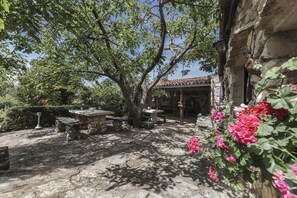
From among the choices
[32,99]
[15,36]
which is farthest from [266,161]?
[32,99]

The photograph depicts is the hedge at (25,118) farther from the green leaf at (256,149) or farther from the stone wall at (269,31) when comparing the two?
the green leaf at (256,149)

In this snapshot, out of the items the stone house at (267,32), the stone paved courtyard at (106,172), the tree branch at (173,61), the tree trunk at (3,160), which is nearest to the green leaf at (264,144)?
the stone house at (267,32)

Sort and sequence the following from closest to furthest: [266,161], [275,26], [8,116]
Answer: [266,161]
[275,26]
[8,116]

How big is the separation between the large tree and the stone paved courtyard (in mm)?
2808

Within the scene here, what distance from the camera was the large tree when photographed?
425 centimetres

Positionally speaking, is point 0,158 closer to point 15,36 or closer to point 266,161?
point 15,36

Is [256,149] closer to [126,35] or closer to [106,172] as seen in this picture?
[106,172]

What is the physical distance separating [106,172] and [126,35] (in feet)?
13.5

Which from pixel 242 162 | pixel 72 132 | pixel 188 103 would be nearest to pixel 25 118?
pixel 72 132

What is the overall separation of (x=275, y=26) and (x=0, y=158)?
5875 mm

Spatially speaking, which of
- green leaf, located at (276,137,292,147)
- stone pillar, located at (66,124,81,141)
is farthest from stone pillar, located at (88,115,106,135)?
green leaf, located at (276,137,292,147)

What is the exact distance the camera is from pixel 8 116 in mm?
9539

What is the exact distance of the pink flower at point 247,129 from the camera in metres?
1.35

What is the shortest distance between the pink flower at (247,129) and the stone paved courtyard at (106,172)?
216 centimetres
